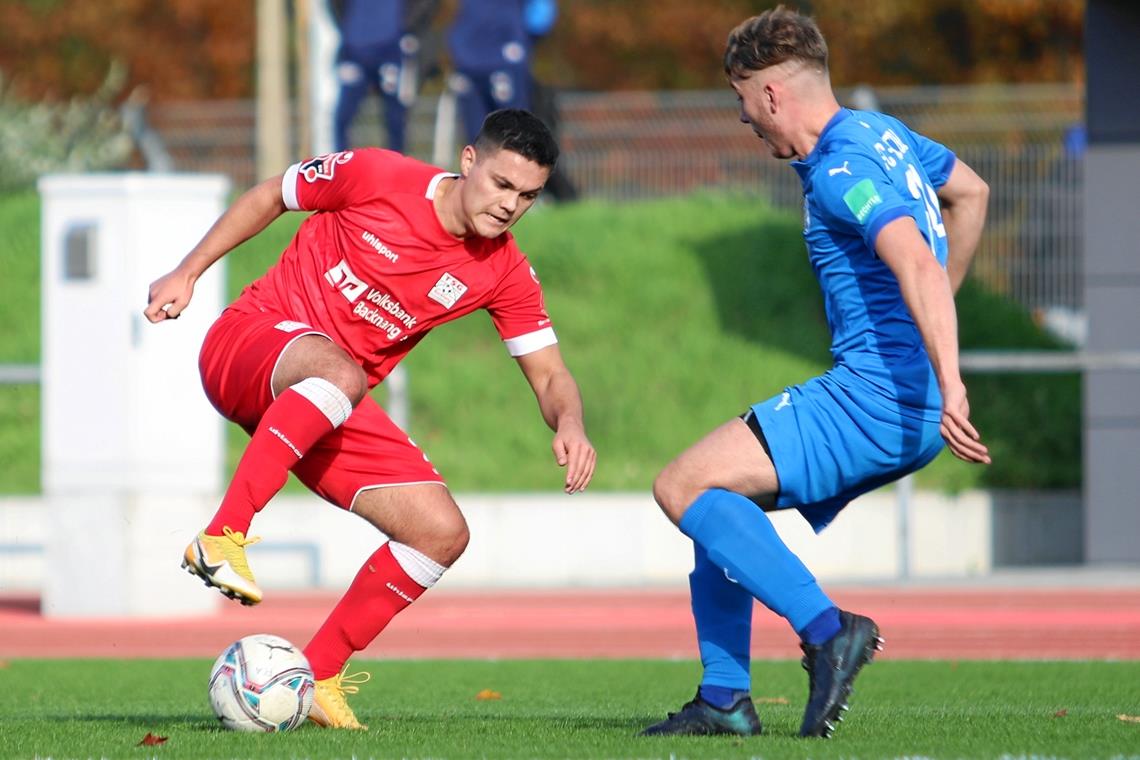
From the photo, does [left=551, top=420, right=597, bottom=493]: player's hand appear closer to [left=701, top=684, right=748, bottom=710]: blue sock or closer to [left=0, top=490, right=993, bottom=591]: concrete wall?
[left=701, top=684, right=748, bottom=710]: blue sock

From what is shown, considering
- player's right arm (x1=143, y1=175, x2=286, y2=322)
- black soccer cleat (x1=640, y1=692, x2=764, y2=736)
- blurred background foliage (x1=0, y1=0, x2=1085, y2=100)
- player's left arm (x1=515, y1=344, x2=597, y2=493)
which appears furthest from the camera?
blurred background foliage (x1=0, y1=0, x2=1085, y2=100)

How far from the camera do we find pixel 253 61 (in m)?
33.8

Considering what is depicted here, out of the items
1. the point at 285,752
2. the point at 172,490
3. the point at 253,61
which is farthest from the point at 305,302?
the point at 253,61

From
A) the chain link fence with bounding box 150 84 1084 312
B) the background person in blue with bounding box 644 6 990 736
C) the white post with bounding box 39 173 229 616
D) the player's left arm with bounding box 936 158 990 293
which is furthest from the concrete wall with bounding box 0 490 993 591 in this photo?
the background person in blue with bounding box 644 6 990 736

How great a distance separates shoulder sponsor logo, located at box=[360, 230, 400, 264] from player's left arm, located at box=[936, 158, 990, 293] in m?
1.79

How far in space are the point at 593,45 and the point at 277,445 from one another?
28.8 metres

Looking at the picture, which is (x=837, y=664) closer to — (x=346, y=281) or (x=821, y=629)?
(x=821, y=629)

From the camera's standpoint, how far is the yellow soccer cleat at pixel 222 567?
561 centimetres

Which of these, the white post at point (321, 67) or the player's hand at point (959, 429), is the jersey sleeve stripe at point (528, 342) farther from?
the white post at point (321, 67)

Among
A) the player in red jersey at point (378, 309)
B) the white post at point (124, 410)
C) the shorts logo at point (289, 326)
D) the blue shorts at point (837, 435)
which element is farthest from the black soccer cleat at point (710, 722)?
the white post at point (124, 410)

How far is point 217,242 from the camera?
6.59m

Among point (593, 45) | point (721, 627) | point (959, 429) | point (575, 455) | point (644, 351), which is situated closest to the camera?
point (959, 429)

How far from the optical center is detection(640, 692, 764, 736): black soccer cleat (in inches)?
235

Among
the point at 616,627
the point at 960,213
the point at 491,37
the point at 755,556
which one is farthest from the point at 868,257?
the point at 491,37
